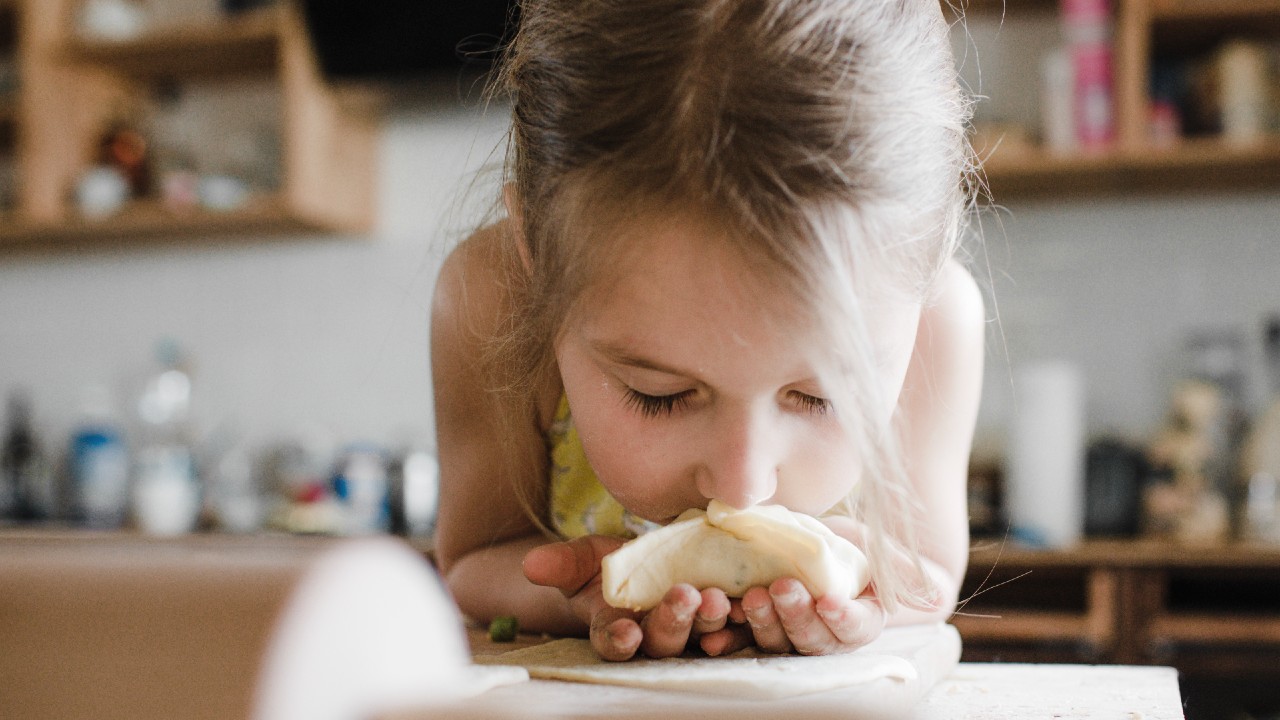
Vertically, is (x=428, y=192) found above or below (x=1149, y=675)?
above

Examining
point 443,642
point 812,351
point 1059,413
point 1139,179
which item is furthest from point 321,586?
point 1139,179

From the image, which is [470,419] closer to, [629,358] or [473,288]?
[473,288]

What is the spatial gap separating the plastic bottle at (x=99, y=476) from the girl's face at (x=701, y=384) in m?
2.42

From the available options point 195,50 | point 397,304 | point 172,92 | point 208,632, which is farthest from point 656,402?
point 172,92

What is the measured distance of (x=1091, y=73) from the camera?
200 cm

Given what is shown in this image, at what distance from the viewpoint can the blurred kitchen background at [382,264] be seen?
2.00 m

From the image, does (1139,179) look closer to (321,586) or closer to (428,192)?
(428,192)

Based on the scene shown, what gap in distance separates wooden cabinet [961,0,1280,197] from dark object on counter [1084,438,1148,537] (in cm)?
59

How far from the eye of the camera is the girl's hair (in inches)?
20.6

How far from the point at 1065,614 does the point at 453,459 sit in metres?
1.33

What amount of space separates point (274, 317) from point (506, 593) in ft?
7.21

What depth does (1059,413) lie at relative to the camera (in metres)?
1.98

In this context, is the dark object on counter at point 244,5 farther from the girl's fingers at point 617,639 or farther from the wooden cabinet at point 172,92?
the girl's fingers at point 617,639

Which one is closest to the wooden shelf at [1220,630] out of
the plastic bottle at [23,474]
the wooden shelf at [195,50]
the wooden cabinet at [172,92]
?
the wooden cabinet at [172,92]
